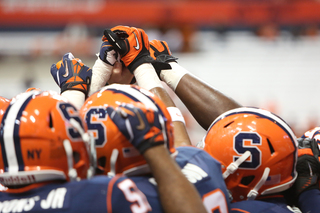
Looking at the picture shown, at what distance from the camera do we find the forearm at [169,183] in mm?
1236

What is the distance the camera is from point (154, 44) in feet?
8.21

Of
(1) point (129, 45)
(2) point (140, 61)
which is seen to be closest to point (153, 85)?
(2) point (140, 61)

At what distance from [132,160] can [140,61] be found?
2.84ft

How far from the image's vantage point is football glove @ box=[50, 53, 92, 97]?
2.14 meters

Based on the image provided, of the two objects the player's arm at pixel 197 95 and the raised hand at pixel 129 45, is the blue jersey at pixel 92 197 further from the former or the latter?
the player's arm at pixel 197 95

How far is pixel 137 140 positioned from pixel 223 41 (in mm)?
11527

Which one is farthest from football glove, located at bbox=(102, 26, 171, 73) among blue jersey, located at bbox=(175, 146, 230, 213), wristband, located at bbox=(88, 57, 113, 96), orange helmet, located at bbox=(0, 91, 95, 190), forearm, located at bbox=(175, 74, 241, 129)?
orange helmet, located at bbox=(0, 91, 95, 190)

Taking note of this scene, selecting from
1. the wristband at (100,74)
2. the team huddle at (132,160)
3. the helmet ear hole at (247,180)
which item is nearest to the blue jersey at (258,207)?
the team huddle at (132,160)

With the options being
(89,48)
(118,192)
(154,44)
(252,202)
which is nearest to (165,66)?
(154,44)

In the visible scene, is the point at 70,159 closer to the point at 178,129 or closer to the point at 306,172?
the point at 178,129

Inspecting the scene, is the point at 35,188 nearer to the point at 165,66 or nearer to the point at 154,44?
the point at 165,66

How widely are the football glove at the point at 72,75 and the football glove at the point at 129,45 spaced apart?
257mm

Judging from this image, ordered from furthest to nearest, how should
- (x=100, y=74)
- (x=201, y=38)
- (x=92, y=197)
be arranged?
1. (x=201, y=38)
2. (x=100, y=74)
3. (x=92, y=197)

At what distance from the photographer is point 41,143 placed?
4.17 feet
